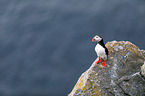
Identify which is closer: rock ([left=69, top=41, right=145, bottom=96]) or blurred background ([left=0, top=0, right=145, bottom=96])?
rock ([left=69, top=41, right=145, bottom=96])

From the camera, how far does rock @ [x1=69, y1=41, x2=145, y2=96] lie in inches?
326

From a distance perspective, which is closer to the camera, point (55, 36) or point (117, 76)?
point (117, 76)

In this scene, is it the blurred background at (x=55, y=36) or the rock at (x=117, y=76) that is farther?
the blurred background at (x=55, y=36)

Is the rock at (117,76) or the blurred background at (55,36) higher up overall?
the blurred background at (55,36)

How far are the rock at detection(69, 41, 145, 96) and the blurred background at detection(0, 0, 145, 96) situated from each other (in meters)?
9.79

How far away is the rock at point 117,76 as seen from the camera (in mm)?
8289

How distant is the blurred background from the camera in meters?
18.5

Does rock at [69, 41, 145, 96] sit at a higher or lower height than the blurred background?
lower

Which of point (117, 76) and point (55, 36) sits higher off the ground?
point (55, 36)

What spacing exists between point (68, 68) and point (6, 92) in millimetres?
6602

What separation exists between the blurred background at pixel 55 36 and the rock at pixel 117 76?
A: 9.79 m

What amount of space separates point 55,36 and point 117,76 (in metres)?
13.8

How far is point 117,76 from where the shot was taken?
8.48 metres

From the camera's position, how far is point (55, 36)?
21.4 meters
